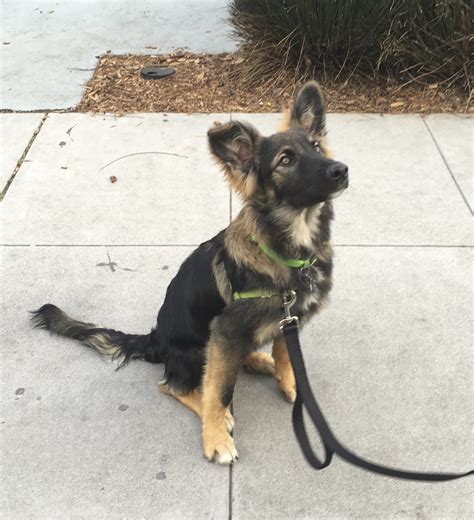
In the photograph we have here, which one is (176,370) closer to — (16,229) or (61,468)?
(61,468)

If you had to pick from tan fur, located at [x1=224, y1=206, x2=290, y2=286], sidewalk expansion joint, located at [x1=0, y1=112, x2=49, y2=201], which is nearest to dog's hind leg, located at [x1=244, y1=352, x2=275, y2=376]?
tan fur, located at [x1=224, y1=206, x2=290, y2=286]

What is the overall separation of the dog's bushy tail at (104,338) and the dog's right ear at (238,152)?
1.15m

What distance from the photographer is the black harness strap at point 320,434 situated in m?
2.04

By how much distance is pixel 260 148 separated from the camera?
268 cm

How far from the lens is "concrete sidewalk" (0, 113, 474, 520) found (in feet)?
8.96

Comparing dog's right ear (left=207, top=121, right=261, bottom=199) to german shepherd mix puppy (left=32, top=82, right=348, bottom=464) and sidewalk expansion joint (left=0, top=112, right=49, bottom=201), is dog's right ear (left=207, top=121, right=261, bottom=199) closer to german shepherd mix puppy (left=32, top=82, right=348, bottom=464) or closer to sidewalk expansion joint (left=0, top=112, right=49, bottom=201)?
german shepherd mix puppy (left=32, top=82, right=348, bottom=464)

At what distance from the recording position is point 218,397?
2857 millimetres

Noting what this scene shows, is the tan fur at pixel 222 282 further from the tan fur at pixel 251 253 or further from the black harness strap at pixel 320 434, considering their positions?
the black harness strap at pixel 320 434

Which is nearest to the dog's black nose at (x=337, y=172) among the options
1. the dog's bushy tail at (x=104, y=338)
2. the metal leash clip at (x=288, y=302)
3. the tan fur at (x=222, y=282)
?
the metal leash clip at (x=288, y=302)

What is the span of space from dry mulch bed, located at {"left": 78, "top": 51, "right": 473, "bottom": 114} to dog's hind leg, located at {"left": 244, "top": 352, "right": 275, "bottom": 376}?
348cm

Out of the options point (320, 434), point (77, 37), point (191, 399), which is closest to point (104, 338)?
point (191, 399)

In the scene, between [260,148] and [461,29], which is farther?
[461,29]

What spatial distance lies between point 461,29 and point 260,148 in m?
4.37

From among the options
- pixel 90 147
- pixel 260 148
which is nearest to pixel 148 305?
pixel 260 148
